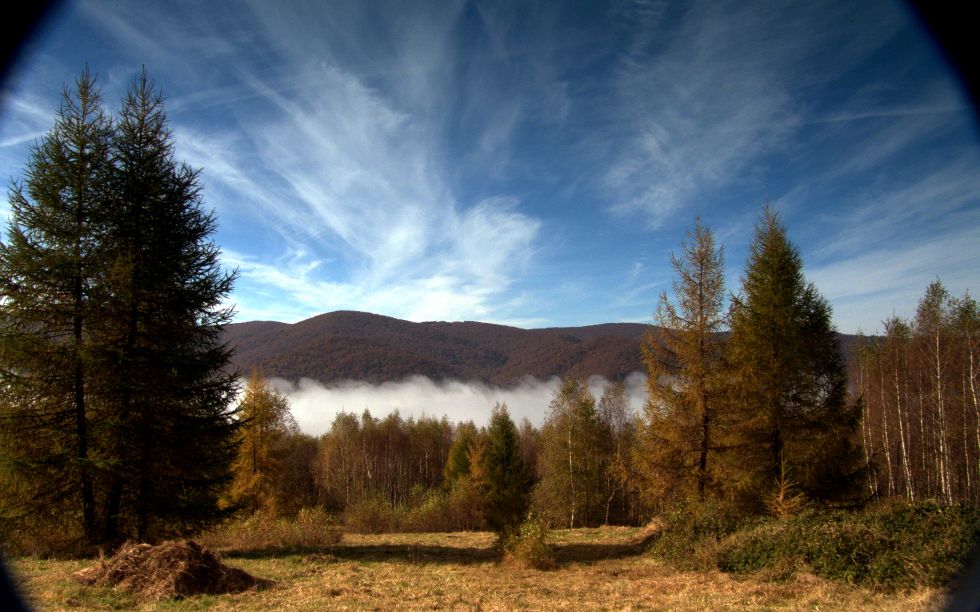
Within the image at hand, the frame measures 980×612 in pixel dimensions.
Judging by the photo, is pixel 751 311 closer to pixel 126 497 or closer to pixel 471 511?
pixel 126 497

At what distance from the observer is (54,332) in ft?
40.0

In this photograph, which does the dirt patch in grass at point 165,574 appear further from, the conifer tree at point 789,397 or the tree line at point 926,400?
the tree line at point 926,400

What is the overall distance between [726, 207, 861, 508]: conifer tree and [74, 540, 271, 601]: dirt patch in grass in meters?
15.1

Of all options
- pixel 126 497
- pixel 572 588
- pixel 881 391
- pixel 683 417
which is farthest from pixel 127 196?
pixel 881 391

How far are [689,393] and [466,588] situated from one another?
10713 millimetres

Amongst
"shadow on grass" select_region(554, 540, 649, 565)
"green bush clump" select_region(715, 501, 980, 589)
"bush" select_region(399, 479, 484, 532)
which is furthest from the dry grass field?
"bush" select_region(399, 479, 484, 532)

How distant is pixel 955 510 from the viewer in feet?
31.4

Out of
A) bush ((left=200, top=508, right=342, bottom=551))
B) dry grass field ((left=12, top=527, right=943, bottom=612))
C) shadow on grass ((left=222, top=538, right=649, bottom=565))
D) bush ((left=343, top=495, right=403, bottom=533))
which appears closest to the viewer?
dry grass field ((left=12, top=527, right=943, bottom=612))

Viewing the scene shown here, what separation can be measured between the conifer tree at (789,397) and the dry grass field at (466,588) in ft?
16.7

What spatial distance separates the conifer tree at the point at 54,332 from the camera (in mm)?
11617

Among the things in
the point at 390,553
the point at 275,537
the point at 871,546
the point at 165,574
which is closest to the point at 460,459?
the point at 390,553

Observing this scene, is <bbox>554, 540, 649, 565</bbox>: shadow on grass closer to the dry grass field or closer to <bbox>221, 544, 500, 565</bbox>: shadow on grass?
the dry grass field

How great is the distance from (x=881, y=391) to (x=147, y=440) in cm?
3556

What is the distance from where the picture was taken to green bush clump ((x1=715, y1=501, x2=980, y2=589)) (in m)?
8.24
